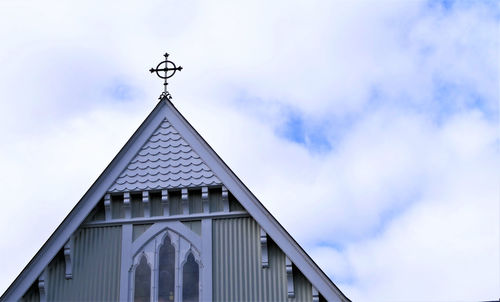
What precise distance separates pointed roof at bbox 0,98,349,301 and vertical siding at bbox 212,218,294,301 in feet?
1.79

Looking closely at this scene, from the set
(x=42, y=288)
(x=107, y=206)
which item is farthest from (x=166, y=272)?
(x=42, y=288)

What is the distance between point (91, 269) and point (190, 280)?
8.21 ft

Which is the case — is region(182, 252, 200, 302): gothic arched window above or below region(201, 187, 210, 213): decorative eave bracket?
below

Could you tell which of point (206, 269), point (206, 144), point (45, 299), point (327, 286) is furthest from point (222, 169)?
point (45, 299)

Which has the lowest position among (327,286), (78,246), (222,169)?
(327,286)

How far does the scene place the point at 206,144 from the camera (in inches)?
907

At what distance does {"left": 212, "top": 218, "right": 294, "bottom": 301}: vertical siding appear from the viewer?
70.9 ft

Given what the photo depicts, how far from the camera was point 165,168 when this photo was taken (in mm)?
22922

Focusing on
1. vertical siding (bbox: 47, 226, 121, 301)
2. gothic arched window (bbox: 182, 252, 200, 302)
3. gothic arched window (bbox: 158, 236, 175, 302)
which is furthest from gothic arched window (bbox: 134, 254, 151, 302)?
gothic arched window (bbox: 182, 252, 200, 302)

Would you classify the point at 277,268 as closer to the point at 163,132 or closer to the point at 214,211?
the point at 214,211

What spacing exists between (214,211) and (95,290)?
137 inches

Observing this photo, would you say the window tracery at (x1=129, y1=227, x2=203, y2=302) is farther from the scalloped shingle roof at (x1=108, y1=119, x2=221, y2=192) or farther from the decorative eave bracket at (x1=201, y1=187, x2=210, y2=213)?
the scalloped shingle roof at (x1=108, y1=119, x2=221, y2=192)

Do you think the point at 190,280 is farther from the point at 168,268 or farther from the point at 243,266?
the point at 243,266

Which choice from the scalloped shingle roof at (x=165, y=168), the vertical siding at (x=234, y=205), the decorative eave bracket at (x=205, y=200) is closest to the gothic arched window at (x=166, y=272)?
the decorative eave bracket at (x=205, y=200)
